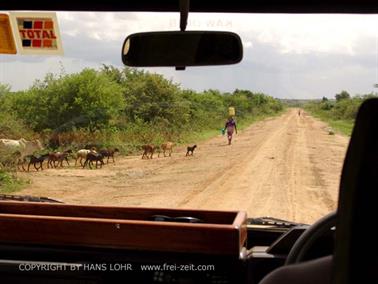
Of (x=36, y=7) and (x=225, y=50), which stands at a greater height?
(x=36, y=7)

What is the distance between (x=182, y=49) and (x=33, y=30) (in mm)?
1046

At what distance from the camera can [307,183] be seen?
458cm

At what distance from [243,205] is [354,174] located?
110 inches

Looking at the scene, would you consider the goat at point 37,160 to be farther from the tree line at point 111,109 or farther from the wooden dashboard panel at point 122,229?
the wooden dashboard panel at point 122,229

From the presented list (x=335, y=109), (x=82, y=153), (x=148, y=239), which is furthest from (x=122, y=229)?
(x=335, y=109)

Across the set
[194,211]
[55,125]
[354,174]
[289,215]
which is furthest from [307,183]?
[354,174]

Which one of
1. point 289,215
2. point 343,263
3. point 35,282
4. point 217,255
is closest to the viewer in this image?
point 343,263

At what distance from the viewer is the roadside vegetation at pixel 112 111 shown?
14.6 ft

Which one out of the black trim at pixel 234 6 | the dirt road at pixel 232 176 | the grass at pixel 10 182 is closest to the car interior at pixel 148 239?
the black trim at pixel 234 6

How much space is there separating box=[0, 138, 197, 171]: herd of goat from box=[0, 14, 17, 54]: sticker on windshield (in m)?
1.00

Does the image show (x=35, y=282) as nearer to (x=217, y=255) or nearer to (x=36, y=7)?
(x=217, y=255)

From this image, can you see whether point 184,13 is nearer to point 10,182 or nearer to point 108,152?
point 108,152

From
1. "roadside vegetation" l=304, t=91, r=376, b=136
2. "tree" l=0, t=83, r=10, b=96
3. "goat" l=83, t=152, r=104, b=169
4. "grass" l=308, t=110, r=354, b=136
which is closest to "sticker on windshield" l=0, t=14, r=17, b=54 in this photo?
"tree" l=0, t=83, r=10, b=96

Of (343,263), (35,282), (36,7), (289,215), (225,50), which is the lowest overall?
(35,282)
